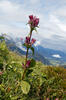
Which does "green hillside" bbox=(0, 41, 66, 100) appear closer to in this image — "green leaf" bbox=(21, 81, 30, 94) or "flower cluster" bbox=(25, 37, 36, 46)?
"green leaf" bbox=(21, 81, 30, 94)

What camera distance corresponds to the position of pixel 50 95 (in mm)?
3951

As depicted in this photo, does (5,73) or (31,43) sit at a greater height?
(31,43)

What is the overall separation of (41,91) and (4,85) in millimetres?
1271

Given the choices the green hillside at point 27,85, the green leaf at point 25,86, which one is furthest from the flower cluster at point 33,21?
the green leaf at point 25,86

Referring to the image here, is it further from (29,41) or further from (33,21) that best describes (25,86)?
(33,21)

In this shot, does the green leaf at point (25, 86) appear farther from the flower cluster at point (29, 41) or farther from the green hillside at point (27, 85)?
the flower cluster at point (29, 41)

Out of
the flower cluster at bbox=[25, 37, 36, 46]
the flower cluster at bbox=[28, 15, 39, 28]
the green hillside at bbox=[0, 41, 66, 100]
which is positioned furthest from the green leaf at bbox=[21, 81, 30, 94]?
the flower cluster at bbox=[28, 15, 39, 28]

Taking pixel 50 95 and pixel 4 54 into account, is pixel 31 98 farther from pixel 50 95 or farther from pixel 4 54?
pixel 4 54

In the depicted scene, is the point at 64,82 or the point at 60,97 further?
the point at 64,82

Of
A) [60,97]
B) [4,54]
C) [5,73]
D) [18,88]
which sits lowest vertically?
[60,97]

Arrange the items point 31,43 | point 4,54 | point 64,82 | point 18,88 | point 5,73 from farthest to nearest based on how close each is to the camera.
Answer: point 4,54 → point 64,82 → point 5,73 → point 18,88 → point 31,43

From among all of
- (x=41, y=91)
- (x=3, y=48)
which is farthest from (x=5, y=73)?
(x=3, y=48)

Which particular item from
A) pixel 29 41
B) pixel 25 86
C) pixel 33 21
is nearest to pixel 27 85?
pixel 25 86

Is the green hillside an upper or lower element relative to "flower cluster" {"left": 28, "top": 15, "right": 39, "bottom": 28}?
lower
